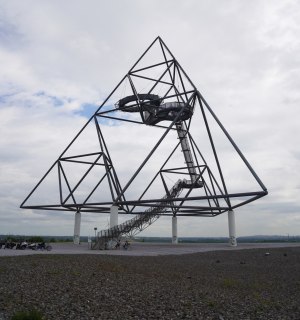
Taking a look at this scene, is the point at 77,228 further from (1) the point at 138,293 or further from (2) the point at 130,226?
(1) the point at 138,293

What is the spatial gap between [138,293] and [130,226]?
23.1 meters

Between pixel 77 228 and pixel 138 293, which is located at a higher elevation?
pixel 77 228

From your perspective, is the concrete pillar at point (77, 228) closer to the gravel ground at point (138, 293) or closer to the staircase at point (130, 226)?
the staircase at point (130, 226)

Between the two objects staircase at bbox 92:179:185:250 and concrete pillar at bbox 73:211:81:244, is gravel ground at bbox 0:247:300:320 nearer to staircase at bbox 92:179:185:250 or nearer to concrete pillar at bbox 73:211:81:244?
staircase at bbox 92:179:185:250

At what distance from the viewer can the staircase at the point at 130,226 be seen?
99.2ft

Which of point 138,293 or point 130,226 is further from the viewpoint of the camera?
point 130,226

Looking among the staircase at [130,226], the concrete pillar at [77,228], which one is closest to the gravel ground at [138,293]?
the staircase at [130,226]

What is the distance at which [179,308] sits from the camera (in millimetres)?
8711

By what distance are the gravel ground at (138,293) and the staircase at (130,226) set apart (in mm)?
15507

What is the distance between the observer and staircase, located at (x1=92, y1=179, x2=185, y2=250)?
30.2m

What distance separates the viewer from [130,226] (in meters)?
32.8

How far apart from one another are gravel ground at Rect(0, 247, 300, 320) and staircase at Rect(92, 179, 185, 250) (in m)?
15.5

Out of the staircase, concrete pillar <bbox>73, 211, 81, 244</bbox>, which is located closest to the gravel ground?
the staircase

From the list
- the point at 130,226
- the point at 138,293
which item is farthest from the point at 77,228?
the point at 138,293
